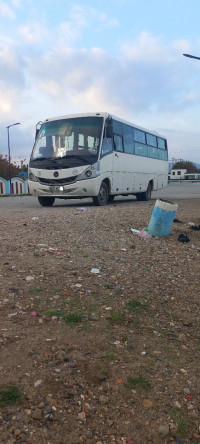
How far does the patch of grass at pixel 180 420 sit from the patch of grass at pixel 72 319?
1188mm

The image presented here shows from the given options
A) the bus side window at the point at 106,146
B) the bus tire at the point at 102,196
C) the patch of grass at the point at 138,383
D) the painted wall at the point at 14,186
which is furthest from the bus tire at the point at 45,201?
the painted wall at the point at 14,186

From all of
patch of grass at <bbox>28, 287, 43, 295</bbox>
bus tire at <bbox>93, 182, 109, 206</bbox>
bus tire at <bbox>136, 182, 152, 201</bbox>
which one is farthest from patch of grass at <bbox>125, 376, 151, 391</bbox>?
bus tire at <bbox>136, 182, 152, 201</bbox>

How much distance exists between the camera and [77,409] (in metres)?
2.27

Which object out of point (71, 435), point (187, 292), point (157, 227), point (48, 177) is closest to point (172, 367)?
point (71, 435)

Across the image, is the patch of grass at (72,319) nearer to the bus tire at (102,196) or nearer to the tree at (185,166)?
the bus tire at (102,196)

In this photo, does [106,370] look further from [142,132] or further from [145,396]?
[142,132]

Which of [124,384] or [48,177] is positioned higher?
[48,177]

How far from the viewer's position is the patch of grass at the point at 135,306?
3.65m

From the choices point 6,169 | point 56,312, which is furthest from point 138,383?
→ point 6,169

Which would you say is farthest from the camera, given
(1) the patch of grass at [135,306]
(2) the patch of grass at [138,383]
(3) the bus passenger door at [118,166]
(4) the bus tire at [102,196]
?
(3) the bus passenger door at [118,166]

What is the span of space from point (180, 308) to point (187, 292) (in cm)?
50

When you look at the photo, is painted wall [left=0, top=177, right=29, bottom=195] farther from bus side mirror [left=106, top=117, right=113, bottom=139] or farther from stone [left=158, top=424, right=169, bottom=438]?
stone [left=158, top=424, right=169, bottom=438]

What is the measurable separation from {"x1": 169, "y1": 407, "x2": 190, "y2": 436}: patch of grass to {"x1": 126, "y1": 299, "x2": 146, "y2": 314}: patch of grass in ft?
4.41

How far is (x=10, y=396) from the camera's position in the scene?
2.29m
